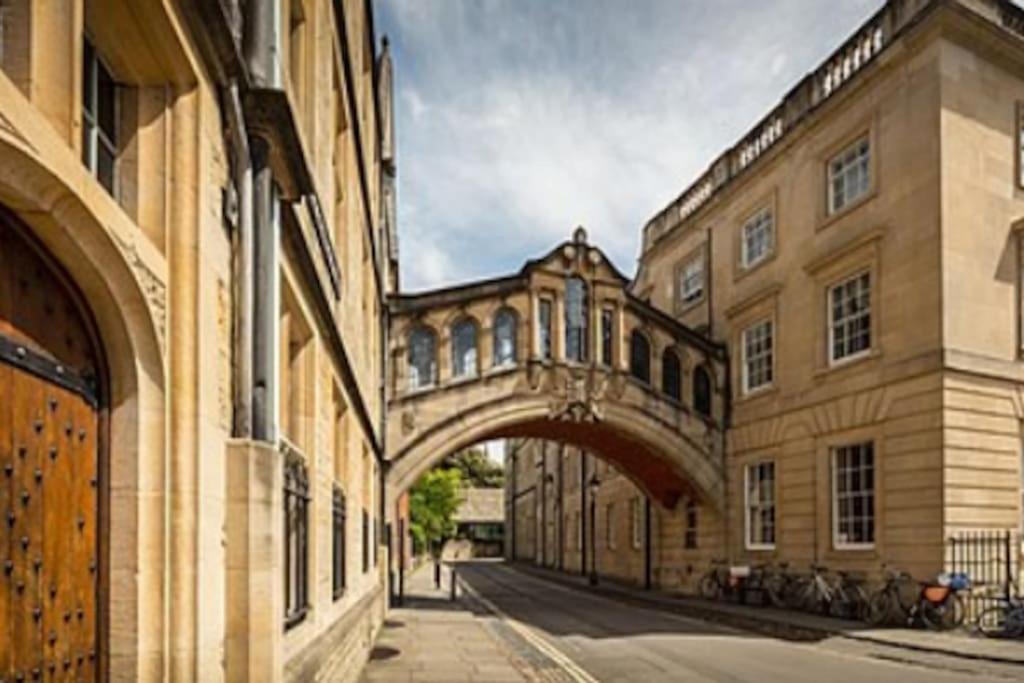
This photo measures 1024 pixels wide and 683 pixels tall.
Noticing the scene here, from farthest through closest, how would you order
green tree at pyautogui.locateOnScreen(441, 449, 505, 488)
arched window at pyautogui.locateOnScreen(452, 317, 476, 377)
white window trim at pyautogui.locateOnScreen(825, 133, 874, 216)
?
green tree at pyautogui.locateOnScreen(441, 449, 505, 488)
arched window at pyautogui.locateOnScreen(452, 317, 476, 377)
white window trim at pyautogui.locateOnScreen(825, 133, 874, 216)

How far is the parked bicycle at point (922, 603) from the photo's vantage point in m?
15.2

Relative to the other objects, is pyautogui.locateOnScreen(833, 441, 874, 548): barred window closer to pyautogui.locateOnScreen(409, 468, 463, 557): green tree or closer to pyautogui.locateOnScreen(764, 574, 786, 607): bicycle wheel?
pyautogui.locateOnScreen(764, 574, 786, 607): bicycle wheel

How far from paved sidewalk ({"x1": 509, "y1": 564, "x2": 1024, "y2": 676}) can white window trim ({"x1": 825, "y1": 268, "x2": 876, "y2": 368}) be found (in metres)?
5.16

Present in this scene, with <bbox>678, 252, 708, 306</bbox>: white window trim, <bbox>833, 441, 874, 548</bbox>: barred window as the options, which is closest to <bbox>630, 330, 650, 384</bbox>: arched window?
<bbox>678, 252, 708, 306</bbox>: white window trim

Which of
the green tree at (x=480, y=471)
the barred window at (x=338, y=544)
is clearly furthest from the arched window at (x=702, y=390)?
the green tree at (x=480, y=471)

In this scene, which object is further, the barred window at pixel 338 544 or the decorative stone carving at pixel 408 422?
the decorative stone carving at pixel 408 422

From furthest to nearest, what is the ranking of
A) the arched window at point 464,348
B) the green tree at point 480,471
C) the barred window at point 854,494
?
the green tree at point 480,471
the arched window at point 464,348
the barred window at point 854,494

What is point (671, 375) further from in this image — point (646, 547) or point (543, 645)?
point (543, 645)

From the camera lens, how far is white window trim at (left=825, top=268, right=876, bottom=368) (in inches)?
714

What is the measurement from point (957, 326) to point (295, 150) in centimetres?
1423

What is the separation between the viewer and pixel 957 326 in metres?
16.1

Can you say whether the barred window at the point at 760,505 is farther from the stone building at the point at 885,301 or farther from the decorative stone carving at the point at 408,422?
the decorative stone carving at the point at 408,422

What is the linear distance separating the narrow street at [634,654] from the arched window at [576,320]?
20.9 ft

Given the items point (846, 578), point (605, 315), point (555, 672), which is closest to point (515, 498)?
point (605, 315)
